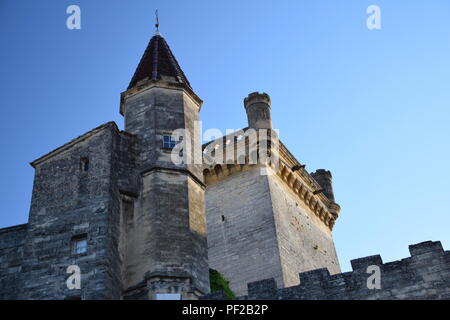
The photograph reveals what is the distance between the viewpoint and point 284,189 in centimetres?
2491

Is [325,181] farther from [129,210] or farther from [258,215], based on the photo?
[129,210]

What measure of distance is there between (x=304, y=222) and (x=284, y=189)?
1.79m

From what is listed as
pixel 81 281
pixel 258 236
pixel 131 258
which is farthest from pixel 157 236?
pixel 258 236

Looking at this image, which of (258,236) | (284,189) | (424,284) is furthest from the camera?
(284,189)

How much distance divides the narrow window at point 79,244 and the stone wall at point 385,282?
9.40 feet

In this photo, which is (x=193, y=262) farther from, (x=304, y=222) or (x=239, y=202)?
(x=304, y=222)

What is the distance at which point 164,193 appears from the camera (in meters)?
15.6

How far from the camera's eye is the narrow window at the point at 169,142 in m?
16.5

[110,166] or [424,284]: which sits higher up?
[110,166]

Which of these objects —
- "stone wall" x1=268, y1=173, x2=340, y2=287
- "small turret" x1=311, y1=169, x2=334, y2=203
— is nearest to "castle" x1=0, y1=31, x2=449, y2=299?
"stone wall" x1=268, y1=173, x2=340, y2=287

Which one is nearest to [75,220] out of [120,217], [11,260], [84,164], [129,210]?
[120,217]

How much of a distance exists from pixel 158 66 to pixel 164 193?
457cm
